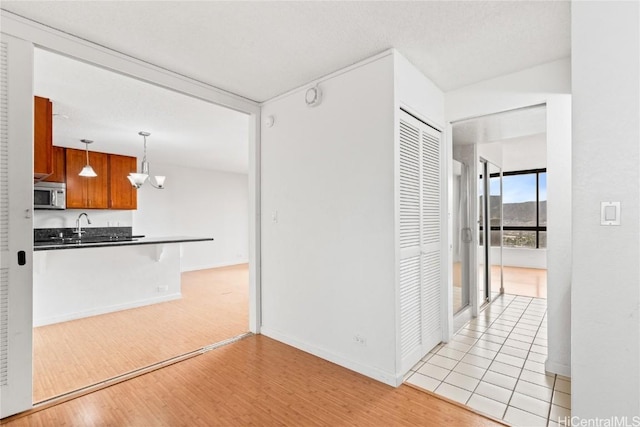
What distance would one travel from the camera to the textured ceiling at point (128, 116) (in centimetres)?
281

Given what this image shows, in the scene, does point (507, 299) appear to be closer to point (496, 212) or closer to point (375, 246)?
point (496, 212)

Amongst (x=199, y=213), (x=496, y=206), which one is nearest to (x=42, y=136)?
(x=199, y=213)

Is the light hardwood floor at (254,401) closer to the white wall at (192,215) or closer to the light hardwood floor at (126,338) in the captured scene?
the light hardwood floor at (126,338)

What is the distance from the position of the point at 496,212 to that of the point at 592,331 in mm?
3955

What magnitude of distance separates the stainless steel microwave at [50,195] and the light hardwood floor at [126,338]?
7.63 feet

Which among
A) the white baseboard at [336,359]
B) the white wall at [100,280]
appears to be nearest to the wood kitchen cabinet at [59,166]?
the white wall at [100,280]

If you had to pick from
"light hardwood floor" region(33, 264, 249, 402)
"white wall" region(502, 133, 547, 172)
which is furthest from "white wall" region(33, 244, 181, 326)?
"white wall" region(502, 133, 547, 172)

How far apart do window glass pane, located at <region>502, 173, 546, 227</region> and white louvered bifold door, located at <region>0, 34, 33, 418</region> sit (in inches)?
330

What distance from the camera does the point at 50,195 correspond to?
200 inches

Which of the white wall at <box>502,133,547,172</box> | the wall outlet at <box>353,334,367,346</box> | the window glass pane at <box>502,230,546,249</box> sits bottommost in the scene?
the wall outlet at <box>353,334,367,346</box>

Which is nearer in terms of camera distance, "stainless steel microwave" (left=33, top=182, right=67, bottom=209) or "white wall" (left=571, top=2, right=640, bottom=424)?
"white wall" (left=571, top=2, right=640, bottom=424)

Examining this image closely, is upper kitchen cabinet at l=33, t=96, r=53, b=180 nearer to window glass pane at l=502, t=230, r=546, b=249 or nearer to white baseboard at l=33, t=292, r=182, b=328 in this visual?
white baseboard at l=33, t=292, r=182, b=328

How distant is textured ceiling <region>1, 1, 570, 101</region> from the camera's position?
1.91 metres

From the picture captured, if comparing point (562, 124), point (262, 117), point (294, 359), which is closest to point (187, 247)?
point (262, 117)
